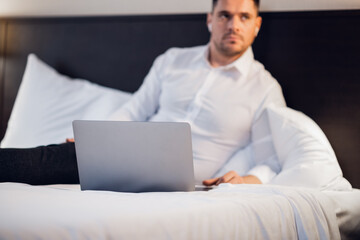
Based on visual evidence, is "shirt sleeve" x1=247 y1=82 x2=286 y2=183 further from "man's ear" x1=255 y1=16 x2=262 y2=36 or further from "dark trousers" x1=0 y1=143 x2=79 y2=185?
"dark trousers" x1=0 y1=143 x2=79 y2=185

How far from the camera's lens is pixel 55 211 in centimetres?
103

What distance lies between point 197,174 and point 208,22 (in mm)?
758

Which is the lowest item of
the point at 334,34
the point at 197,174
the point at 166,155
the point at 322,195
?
the point at 197,174

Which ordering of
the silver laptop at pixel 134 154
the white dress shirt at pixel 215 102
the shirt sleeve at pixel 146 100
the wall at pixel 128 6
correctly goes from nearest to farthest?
the silver laptop at pixel 134 154 < the white dress shirt at pixel 215 102 < the wall at pixel 128 6 < the shirt sleeve at pixel 146 100

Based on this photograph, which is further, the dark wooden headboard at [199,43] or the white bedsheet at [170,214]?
the dark wooden headboard at [199,43]

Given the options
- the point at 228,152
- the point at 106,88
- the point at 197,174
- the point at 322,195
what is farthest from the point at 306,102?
the point at 106,88

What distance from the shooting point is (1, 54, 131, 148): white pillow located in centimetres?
266

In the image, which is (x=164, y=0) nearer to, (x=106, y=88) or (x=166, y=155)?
(x=106, y=88)

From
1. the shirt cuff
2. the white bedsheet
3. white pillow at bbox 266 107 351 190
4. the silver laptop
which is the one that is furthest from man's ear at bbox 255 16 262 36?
the silver laptop

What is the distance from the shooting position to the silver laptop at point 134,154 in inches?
54.9

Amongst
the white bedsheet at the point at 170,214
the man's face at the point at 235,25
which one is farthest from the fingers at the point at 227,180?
the man's face at the point at 235,25

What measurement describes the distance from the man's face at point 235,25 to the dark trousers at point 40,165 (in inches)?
36.7

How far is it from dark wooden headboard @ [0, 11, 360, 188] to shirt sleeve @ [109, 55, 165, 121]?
0.72 ft

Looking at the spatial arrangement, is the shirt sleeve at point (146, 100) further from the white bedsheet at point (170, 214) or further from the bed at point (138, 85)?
the white bedsheet at point (170, 214)
